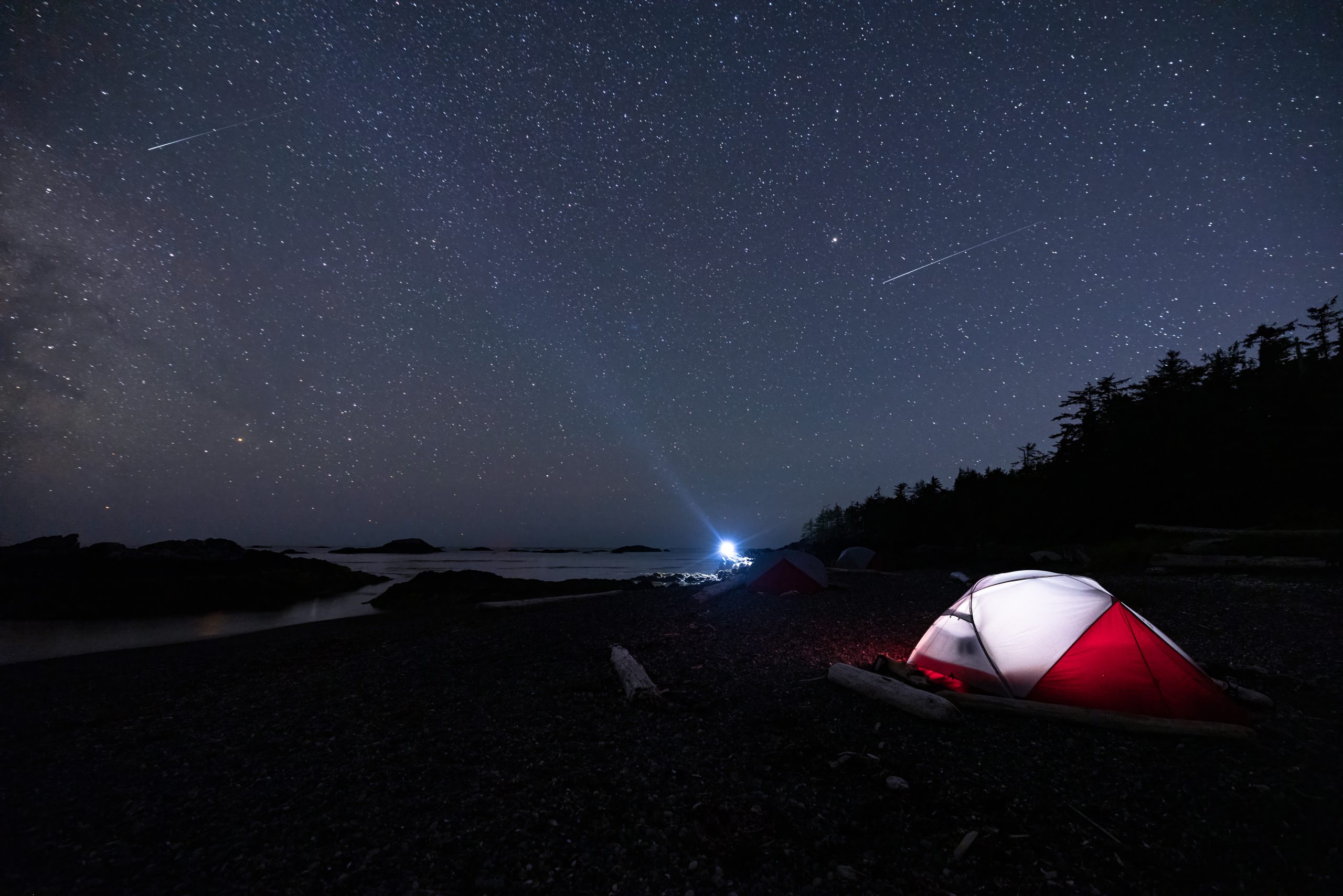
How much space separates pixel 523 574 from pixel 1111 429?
166 feet

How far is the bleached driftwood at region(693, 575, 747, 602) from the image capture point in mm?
21266

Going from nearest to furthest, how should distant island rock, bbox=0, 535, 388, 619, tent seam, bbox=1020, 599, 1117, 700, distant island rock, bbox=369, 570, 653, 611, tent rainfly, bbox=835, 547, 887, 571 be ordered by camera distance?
tent seam, bbox=1020, 599, 1117, 700 < distant island rock, bbox=0, 535, 388, 619 < distant island rock, bbox=369, 570, 653, 611 < tent rainfly, bbox=835, 547, 887, 571

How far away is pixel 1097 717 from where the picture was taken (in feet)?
22.4

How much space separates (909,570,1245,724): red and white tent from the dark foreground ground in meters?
0.59

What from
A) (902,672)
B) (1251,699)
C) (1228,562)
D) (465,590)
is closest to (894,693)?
(902,672)

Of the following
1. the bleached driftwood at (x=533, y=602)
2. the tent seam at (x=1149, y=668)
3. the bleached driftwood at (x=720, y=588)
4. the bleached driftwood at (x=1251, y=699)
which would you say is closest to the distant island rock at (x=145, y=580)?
the bleached driftwood at (x=533, y=602)

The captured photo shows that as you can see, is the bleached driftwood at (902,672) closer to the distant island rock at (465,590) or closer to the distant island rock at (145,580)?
the distant island rock at (465,590)

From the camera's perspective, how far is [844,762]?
6012 millimetres

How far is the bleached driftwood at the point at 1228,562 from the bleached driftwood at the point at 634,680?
23406 mm

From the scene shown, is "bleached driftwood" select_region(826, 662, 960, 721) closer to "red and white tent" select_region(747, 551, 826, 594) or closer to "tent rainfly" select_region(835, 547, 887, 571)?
"red and white tent" select_region(747, 551, 826, 594)

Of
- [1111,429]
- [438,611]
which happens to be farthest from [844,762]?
[1111,429]

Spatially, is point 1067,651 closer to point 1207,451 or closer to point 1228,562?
point 1228,562

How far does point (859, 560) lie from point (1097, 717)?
90.6ft

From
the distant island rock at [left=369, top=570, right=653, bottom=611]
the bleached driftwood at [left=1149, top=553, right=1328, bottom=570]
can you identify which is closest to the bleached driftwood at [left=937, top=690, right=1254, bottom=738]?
the bleached driftwood at [left=1149, top=553, right=1328, bottom=570]
